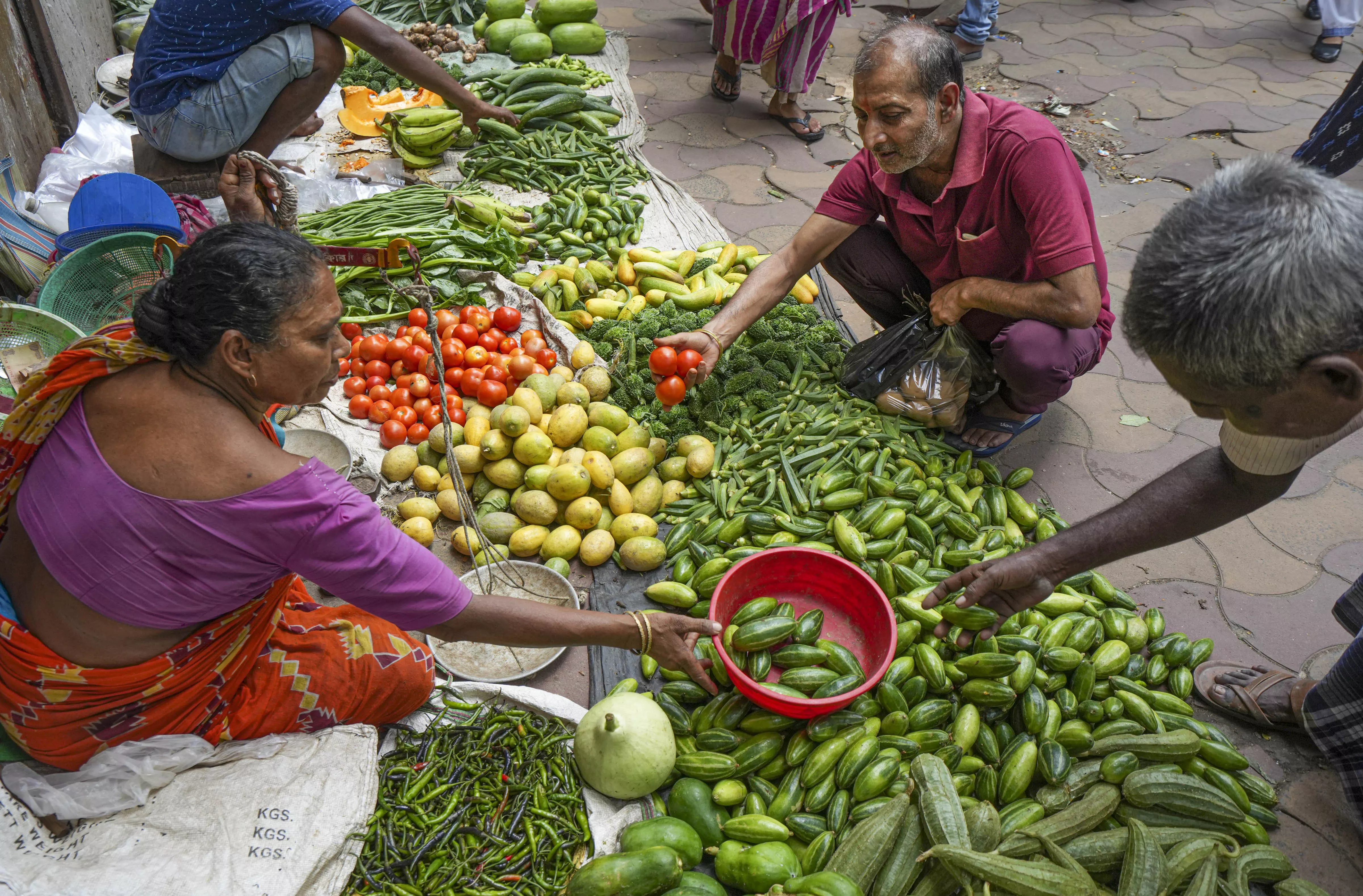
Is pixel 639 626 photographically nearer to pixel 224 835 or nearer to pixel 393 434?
pixel 224 835

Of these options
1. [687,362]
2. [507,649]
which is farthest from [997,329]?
[507,649]

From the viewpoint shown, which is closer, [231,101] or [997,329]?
[997,329]

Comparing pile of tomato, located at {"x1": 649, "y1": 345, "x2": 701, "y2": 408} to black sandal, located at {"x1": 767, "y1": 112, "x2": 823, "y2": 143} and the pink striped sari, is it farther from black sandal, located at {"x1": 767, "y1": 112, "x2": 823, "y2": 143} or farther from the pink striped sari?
the pink striped sari

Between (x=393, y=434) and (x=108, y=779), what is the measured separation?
1.96 m

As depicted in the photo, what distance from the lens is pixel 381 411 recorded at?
407cm

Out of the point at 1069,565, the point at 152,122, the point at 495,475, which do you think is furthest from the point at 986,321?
the point at 152,122

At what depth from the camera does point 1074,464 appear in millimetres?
4141

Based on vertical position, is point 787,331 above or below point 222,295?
below

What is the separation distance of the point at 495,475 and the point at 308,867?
67.8 inches

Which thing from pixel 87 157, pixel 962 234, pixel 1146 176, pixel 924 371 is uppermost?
pixel 962 234

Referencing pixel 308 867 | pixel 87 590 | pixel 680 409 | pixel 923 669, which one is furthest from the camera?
pixel 680 409

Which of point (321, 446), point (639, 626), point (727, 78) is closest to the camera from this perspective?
point (639, 626)

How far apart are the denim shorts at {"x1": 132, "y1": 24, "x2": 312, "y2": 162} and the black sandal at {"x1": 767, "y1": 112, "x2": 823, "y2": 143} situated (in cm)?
376

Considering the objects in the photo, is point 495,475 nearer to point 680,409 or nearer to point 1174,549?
point 680,409
